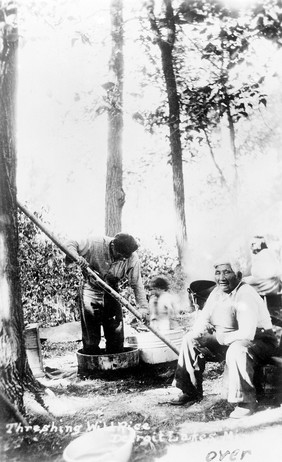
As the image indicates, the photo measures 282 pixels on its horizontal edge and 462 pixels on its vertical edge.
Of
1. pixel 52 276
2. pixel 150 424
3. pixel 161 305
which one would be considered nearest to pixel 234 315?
pixel 161 305

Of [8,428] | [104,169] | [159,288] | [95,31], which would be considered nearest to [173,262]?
[159,288]

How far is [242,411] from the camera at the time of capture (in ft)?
9.34

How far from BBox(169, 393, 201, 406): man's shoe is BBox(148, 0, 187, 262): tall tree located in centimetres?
102

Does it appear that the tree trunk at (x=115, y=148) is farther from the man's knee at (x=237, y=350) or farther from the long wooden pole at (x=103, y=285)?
the man's knee at (x=237, y=350)

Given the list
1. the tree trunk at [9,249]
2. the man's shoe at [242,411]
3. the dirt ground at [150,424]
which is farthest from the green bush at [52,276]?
the man's shoe at [242,411]

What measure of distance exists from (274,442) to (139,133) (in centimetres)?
243

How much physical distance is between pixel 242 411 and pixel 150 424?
65cm

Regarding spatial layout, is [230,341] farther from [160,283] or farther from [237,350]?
[160,283]

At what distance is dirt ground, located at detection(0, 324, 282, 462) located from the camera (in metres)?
2.70

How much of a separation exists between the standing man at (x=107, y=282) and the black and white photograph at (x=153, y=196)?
0.01 m

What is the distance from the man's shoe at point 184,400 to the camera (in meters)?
2.99

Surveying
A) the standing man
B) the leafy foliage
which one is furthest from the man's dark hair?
the leafy foliage

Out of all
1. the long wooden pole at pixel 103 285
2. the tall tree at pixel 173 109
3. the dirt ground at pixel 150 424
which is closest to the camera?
the dirt ground at pixel 150 424

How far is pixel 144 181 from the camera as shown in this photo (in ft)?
10.5
